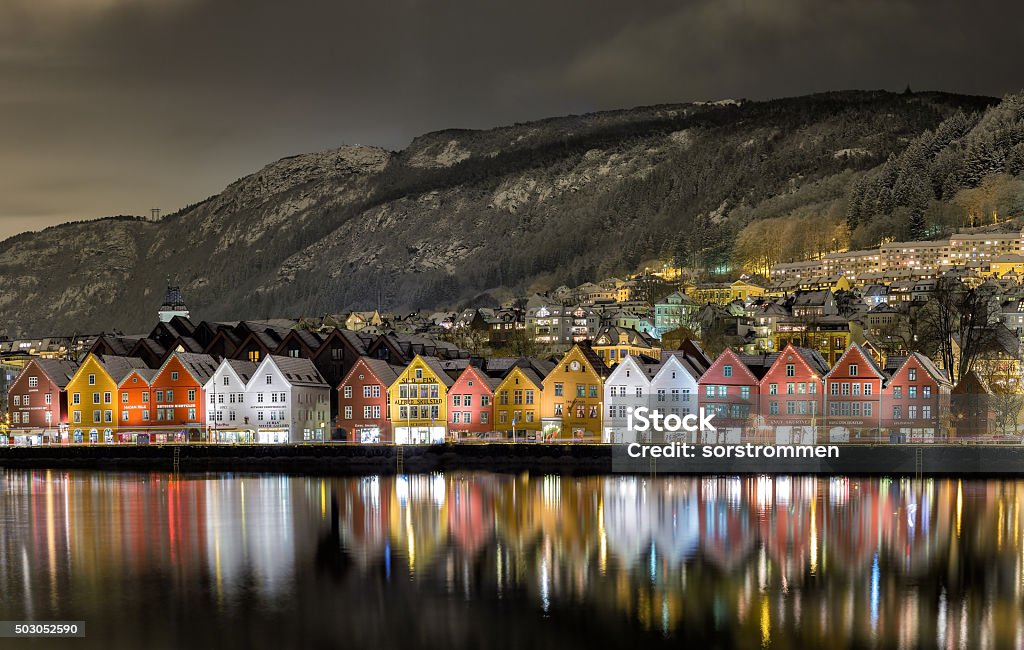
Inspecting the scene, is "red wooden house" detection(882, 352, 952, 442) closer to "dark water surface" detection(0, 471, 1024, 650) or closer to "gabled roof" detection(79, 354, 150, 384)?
"dark water surface" detection(0, 471, 1024, 650)

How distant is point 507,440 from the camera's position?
9581cm

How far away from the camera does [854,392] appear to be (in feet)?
310

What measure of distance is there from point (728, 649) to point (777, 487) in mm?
41410

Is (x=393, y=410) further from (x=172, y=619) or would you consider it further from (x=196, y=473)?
(x=172, y=619)

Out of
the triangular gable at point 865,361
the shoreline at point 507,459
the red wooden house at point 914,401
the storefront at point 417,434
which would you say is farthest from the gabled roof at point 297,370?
the red wooden house at point 914,401

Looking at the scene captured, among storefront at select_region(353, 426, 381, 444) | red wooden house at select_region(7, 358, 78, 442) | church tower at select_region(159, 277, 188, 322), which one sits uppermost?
church tower at select_region(159, 277, 188, 322)

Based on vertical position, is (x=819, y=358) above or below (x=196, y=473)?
above

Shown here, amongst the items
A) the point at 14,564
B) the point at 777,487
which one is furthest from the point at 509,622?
the point at 777,487

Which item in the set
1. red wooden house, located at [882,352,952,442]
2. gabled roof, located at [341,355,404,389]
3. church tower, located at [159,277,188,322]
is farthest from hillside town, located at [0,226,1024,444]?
church tower, located at [159,277,188,322]

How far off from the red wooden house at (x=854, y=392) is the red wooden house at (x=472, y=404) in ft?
88.1

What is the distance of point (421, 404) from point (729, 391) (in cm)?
2531

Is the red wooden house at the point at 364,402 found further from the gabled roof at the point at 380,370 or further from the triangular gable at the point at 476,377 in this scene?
the triangular gable at the point at 476,377

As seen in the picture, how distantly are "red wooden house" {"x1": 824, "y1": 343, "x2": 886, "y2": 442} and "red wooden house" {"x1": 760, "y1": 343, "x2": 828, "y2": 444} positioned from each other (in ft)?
2.99

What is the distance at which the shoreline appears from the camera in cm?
8138
